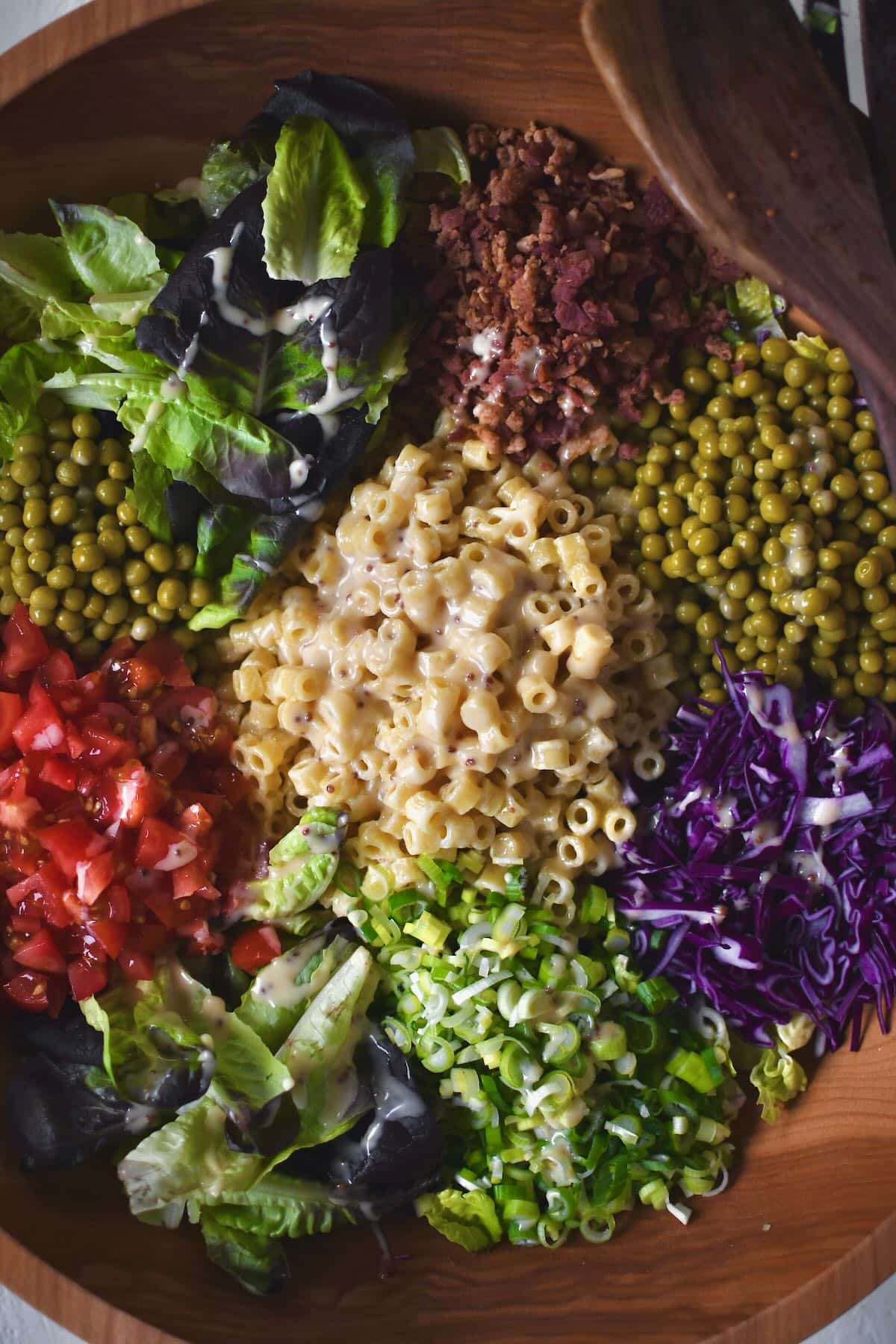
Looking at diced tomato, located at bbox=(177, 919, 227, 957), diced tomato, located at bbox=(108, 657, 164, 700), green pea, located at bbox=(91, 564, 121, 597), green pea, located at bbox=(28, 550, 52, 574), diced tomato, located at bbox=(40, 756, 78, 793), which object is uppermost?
green pea, located at bbox=(28, 550, 52, 574)

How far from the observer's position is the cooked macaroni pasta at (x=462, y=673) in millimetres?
2457

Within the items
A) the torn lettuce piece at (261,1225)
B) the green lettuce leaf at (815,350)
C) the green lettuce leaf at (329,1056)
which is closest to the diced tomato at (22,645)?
the green lettuce leaf at (329,1056)

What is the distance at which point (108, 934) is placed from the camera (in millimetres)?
2484

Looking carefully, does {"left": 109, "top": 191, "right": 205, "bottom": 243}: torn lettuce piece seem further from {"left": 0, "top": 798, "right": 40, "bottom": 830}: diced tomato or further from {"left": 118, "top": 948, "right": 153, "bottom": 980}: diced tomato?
{"left": 118, "top": 948, "right": 153, "bottom": 980}: diced tomato

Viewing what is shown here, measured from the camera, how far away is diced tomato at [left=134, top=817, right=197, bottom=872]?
8.25 ft

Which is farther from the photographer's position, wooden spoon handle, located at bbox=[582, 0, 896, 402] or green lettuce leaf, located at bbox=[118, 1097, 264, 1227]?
green lettuce leaf, located at bbox=[118, 1097, 264, 1227]

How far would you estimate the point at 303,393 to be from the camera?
2.50 m

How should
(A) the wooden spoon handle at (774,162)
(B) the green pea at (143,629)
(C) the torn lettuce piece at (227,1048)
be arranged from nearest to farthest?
(A) the wooden spoon handle at (774,162) < (C) the torn lettuce piece at (227,1048) < (B) the green pea at (143,629)

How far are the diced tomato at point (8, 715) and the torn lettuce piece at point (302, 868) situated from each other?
652mm

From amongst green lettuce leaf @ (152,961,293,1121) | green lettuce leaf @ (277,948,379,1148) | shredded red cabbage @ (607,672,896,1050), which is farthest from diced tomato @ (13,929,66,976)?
shredded red cabbage @ (607,672,896,1050)

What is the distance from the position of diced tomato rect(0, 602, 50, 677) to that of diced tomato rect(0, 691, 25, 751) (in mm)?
70

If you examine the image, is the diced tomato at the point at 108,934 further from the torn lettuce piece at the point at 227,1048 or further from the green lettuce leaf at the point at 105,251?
the green lettuce leaf at the point at 105,251

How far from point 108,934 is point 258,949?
13.6 inches

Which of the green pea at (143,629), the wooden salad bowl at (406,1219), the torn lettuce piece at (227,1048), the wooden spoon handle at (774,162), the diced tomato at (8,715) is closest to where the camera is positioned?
the wooden spoon handle at (774,162)
